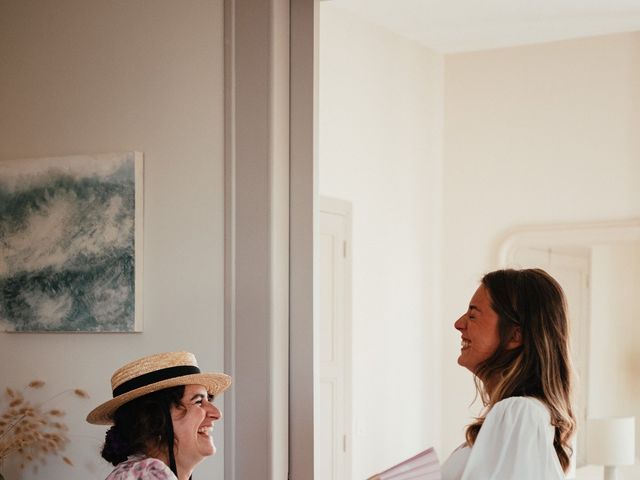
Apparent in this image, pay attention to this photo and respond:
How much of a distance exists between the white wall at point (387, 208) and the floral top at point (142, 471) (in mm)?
2851

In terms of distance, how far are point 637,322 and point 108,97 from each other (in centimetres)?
351

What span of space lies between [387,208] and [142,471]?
3648mm

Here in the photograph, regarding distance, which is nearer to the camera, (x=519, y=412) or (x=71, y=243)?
(x=519, y=412)

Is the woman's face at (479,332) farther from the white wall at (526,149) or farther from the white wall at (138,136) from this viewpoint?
the white wall at (526,149)

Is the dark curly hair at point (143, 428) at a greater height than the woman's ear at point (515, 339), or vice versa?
the woman's ear at point (515, 339)

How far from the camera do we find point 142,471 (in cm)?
207

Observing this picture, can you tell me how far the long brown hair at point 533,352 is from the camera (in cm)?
211

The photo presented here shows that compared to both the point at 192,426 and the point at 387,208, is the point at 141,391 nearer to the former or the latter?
the point at 192,426

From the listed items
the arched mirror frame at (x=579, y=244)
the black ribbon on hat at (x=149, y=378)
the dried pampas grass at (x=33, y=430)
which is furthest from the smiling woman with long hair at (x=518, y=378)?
the arched mirror frame at (x=579, y=244)

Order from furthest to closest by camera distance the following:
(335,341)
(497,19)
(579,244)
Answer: (579,244)
(497,19)
(335,341)

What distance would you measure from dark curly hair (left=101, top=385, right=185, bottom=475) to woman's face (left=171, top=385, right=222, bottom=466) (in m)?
0.02

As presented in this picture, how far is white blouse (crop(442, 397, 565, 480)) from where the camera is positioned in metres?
2.02

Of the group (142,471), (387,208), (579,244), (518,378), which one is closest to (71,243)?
(142,471)

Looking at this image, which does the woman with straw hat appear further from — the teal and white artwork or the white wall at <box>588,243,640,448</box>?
the white wall at <box>588,243,640,448</box>
